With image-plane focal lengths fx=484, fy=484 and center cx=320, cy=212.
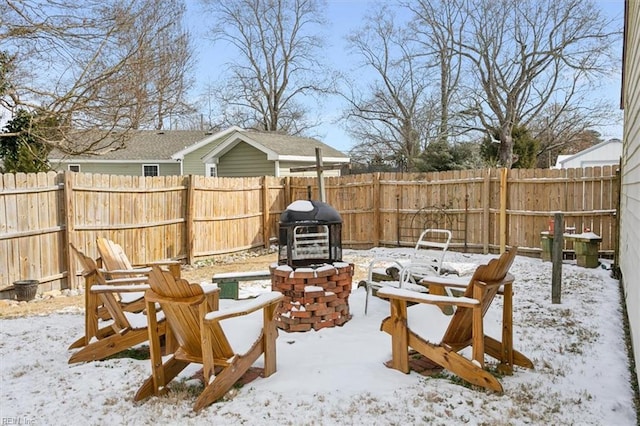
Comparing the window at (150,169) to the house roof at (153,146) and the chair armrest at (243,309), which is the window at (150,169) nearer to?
the house roof at (153,146)

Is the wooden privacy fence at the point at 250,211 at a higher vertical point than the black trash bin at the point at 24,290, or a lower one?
higher

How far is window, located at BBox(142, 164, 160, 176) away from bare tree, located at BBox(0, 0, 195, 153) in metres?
10.5

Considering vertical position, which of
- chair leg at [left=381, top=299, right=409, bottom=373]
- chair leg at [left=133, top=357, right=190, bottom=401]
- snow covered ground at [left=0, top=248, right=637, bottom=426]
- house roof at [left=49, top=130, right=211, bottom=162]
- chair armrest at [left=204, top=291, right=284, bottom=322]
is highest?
house roof at [left=49, top=130, right=211, bottom=162]

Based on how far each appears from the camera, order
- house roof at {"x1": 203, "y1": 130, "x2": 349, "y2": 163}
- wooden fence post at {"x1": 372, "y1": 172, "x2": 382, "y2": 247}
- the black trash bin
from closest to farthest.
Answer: the black trash bin, wooden fence post at {"x1": 372, "y1": 172, "x2": 382, "y2": 247}, house roof at {"x1": 203, "y1": 130, "x2": 349, "y2": 163}

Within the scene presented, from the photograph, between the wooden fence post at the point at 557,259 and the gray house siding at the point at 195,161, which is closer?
the wooden fence post at the point at 557,259

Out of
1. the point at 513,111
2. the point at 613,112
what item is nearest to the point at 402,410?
the point at 513,111

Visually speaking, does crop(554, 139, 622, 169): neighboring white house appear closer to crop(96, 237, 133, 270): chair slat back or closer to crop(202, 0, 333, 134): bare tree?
crop(202, 0, 333, 134): bare tree

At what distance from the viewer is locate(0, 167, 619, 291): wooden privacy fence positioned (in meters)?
6.60

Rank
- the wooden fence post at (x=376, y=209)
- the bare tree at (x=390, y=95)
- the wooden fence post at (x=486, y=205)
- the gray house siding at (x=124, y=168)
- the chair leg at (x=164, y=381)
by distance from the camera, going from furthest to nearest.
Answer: the bare tree at (x=390, y=95)
the gray house siding at (x=124, y=168)
the wooden fence post at (x=376, y=209)
the wooden fence post at (x=486, y=205)
the chair leg at (x=164, y=381)

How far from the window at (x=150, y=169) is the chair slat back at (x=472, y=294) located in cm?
1744

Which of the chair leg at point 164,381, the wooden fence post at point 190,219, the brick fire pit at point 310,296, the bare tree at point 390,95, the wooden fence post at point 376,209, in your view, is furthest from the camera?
the bare tree at point 390,95

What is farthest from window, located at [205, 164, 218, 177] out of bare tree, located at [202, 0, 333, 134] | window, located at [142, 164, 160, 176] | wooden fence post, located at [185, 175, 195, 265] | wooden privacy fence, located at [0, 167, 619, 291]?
bare tree, located at [202, 0, 333, 134]

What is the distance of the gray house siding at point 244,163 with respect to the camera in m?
15.1

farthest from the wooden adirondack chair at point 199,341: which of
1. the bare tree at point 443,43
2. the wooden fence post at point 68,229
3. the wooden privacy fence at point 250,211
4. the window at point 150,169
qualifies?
the bare tree at point 443,43
